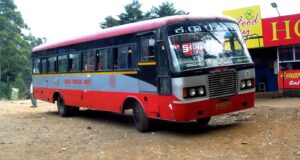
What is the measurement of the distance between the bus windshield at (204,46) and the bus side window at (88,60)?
180 inches

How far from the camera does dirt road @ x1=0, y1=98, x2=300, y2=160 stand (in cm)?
842

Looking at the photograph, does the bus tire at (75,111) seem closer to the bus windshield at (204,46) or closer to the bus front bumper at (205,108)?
the bus front bumper at (205,108)

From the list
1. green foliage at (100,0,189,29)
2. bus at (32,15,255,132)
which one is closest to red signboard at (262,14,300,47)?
bus at (32,15,255,132)

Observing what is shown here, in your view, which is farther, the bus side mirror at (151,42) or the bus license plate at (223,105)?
the bus side mirror at (151,42)

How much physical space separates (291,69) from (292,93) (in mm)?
1103

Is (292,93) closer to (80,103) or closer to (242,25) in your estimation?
(242,25)

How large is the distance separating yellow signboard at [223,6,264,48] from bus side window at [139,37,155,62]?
34.1 feet

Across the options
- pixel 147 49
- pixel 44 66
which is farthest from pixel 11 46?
pixel 147 49

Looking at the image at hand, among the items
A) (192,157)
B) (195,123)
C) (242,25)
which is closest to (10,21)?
(242,25)

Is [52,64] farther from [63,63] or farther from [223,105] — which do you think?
[223,105]

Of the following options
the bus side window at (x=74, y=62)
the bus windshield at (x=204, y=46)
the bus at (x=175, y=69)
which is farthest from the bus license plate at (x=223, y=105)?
the bus side window at (x=74, y=62)

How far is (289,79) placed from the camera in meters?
19.6

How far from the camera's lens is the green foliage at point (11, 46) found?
5241cm

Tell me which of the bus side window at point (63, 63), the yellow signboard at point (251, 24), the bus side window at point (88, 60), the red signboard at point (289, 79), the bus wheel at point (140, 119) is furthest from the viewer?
the yellow signboard at point (251, 24)
